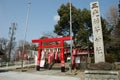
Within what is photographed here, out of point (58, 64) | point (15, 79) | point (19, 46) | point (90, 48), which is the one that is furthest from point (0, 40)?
point (15, 79)

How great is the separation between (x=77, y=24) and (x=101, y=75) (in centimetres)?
1934

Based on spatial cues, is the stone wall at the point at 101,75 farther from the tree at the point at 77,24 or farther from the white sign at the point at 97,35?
the tree at the point at 77,24

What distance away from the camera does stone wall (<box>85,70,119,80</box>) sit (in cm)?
970

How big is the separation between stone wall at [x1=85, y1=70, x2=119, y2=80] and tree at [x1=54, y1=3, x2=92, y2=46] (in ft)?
52.8

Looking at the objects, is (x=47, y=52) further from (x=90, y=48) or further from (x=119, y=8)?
(x=119, y=8)

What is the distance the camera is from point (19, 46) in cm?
6844

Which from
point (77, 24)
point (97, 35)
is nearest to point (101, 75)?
point (97, 35)

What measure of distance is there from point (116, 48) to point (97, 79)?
901 inches

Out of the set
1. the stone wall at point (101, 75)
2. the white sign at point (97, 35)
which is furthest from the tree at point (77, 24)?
the stone wall at point (101, 75)

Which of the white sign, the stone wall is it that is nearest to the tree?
the white sign

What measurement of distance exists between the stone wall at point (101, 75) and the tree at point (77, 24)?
52.8 feet

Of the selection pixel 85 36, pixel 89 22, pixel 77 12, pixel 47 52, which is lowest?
pixel 47 52

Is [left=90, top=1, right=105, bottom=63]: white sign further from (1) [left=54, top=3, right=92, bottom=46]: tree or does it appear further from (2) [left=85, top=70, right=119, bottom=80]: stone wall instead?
(1) [left=54, top=3, right=92, bottom=46]: tree

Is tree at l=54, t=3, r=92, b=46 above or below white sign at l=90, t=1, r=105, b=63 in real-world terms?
above
